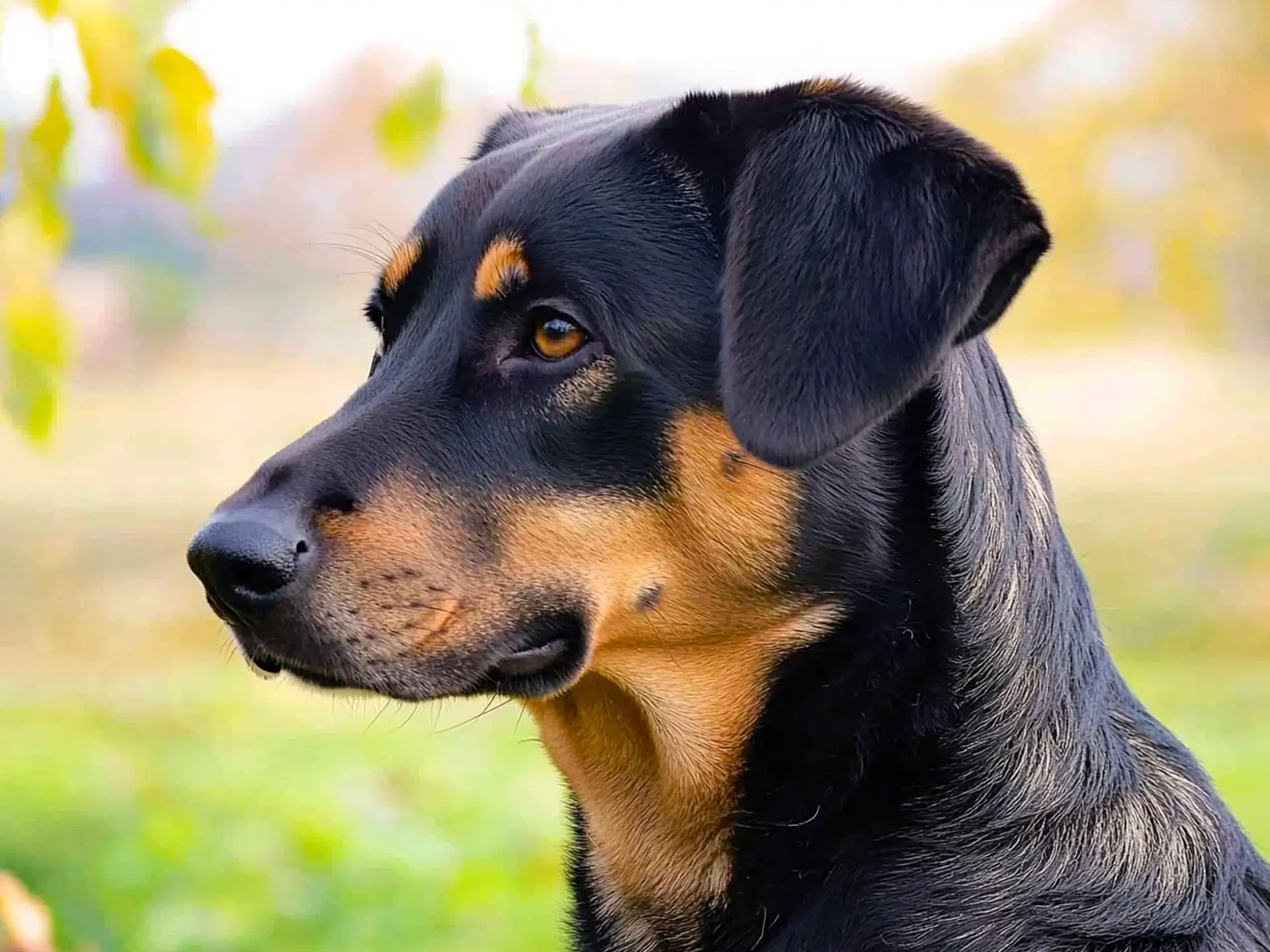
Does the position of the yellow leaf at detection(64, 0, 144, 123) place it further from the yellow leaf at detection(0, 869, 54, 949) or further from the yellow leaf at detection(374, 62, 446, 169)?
the yellow leaf at detection(0, 869, 54, 949)

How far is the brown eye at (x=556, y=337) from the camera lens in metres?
2.70

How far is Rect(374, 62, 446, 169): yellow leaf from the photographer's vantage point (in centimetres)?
356

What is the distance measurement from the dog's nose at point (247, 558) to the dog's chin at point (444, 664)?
0.10m

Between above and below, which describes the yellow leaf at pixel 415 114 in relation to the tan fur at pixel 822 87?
below

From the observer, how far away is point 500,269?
2.76 m

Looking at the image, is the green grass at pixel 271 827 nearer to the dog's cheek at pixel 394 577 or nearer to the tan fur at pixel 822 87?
the dog's cheek at pixel 394 577

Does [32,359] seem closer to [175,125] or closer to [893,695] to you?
[175,125]

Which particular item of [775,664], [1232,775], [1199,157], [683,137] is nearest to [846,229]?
[683,137]

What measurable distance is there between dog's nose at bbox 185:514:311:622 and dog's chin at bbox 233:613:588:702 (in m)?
0.10

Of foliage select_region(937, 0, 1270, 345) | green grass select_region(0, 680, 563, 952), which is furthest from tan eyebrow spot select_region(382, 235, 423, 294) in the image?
foliage select_region(937, 0, 1270, 345)

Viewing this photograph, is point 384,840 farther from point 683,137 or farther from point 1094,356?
point 1094,356

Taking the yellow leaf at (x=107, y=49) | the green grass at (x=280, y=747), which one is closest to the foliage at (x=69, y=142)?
the yellow leaf at (x=107, y=49)

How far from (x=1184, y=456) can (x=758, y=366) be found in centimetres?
858

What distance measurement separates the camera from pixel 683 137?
2.86m
